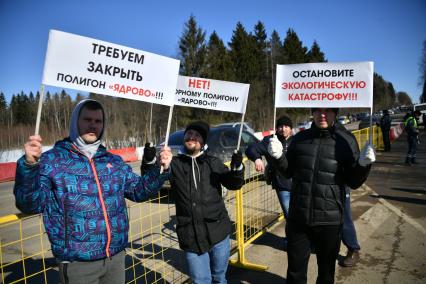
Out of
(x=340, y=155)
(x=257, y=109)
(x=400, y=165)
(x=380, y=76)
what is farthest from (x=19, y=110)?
(x=380, y=76)

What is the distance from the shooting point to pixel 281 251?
178 inches

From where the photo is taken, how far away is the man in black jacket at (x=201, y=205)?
260 centimetres

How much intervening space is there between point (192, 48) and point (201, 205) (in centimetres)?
3625

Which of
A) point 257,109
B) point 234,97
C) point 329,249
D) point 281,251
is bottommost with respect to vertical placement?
point 281,251

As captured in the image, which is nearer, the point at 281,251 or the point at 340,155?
the point at 340,155

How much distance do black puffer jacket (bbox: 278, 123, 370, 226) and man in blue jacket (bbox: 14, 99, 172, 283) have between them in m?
1.59

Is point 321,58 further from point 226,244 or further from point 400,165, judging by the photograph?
point 226,244

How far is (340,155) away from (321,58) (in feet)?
221

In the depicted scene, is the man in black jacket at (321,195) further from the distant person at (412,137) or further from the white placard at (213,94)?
the distant person at (412,137)

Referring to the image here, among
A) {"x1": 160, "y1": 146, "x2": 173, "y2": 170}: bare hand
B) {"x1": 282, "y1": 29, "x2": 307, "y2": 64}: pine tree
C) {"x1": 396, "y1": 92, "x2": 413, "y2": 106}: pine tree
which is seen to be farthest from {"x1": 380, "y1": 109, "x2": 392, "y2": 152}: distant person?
{"x1": 396, "y1": 92, "x2": 413, "y2": 106}: pine tree

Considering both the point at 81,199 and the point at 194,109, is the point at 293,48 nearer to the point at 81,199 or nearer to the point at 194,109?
the point at 194,109

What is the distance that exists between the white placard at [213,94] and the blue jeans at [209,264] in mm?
1756

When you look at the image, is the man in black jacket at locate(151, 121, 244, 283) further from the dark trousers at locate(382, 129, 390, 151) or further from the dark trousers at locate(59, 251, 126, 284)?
the dark trousers at locate(382, 129, 390, 151)

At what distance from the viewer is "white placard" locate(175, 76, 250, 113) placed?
3893mm
